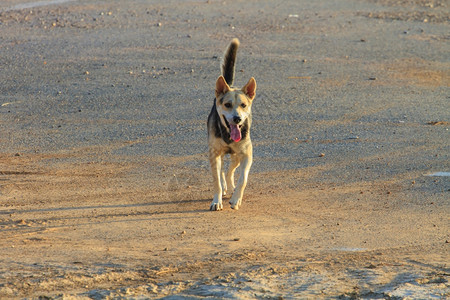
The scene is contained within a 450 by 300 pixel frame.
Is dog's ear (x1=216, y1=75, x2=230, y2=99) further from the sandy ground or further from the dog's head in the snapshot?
the sandy ground

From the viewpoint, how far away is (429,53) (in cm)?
1617

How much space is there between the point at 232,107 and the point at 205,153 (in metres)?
2.40

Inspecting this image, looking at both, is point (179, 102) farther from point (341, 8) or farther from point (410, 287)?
point (341, 8)

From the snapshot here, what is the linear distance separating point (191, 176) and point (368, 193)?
2266 mm

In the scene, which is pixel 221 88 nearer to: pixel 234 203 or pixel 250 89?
pixel 250 89

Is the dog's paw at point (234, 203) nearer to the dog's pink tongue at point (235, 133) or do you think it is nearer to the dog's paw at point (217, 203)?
the dog's paw at point (217, 203)

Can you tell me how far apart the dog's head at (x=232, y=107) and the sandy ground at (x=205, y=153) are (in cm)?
90

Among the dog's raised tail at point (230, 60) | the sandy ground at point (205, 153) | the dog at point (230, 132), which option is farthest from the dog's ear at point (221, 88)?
the sandy ground at point (205, 153)

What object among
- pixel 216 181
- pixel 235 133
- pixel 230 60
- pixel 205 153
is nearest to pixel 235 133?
pixel 235 133

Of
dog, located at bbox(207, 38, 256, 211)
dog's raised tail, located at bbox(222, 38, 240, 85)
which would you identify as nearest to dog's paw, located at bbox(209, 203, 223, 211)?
dog, located at bbox(207, 38, 256, 211)

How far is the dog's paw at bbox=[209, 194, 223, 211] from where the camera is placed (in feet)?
26.3

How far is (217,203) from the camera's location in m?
8.05

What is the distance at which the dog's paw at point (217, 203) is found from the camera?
8.03 meters

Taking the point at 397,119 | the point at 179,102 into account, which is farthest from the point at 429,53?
the point at 179,102
